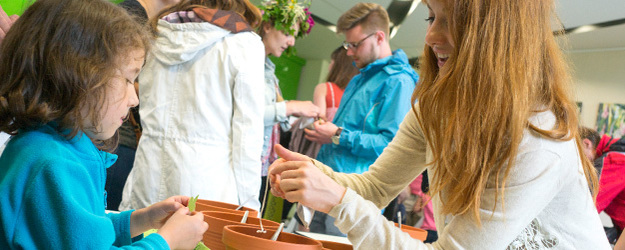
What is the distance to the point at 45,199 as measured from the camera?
79 centimetres

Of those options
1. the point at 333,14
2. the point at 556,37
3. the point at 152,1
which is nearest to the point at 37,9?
the point at 556,37

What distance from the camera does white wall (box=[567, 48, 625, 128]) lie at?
648 cm

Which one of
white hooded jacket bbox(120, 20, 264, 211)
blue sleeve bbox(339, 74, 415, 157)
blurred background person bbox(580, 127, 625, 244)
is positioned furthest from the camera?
blurred background person bbox(580, 127, 625, 244)

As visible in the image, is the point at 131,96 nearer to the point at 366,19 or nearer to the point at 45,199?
the point at 45,199

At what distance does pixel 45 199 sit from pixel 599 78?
23.7 feet

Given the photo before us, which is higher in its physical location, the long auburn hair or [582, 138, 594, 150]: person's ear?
the long auburn hair

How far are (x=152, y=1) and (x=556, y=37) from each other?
1627 mm

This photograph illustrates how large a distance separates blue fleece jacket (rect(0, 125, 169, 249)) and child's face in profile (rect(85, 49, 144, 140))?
99 mm

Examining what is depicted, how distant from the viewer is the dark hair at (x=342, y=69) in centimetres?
340

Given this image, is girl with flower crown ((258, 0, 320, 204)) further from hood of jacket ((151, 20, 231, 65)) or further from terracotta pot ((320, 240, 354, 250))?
terracotta pot ((320, 240, 354, 250))

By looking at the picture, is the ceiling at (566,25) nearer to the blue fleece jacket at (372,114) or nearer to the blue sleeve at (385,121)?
the blue fleece jacket at (372,114)

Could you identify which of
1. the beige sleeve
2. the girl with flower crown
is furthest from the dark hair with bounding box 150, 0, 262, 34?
the beige sleeve

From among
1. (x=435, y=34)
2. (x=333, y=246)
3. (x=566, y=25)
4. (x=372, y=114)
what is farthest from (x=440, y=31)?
(x=566, y=25)

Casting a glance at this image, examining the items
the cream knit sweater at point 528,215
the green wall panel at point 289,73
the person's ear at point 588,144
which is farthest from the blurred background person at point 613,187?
the green wall panel at point 289,73
